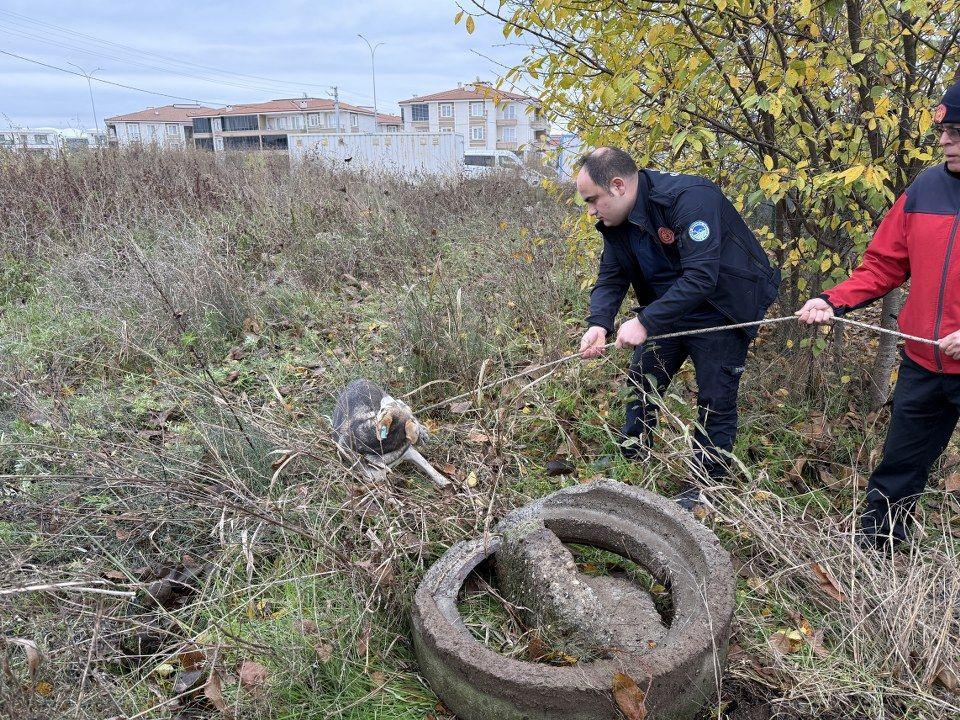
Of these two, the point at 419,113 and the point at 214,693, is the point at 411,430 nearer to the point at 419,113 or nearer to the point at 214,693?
the point at 214,693

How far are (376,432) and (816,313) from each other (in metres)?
2.04

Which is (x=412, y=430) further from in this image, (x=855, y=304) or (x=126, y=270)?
(x=126, y=270)

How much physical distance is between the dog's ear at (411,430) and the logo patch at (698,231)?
164 cm

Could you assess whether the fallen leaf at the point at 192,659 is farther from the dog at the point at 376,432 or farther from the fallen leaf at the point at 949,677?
the fallen leaf at the point at 949,677

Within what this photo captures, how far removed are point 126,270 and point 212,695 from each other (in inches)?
208

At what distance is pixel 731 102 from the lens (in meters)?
3.69

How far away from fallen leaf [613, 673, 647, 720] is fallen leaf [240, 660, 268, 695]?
46.5 inches

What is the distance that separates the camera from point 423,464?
3166 millimetres

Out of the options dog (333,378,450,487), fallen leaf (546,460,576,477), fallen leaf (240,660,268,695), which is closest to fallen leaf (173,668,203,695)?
fallen leaf (240,660,268,695)

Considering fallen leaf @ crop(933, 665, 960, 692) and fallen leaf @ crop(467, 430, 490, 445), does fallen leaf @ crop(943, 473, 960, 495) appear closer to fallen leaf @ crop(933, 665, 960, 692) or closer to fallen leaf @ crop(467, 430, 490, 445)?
fallen leaf @ crop(933, 665, 960, 692)

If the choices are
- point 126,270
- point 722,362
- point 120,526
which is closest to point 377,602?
point 120,526

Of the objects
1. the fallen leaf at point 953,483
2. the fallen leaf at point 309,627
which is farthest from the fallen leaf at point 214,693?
the fallen leaf at point 953,483

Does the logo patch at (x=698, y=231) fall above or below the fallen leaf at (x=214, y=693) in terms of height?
above

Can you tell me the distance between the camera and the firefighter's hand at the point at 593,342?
3.06m
